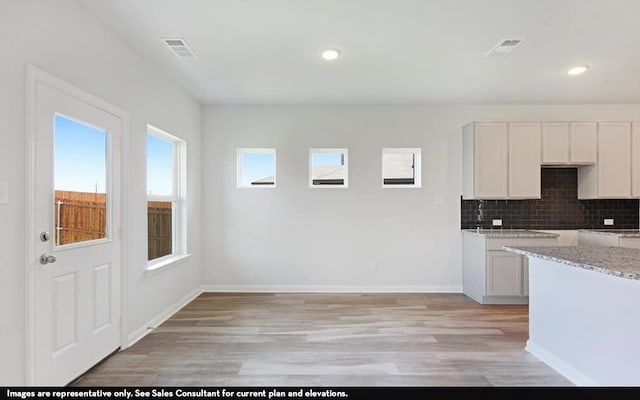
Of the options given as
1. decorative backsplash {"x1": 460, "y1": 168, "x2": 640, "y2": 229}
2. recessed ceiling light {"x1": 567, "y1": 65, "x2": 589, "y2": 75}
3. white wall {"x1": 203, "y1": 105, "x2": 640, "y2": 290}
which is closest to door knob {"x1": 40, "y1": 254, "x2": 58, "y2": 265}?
white wall {"x1": 203, "y1": 105, "x2": 640, "y2": 290}

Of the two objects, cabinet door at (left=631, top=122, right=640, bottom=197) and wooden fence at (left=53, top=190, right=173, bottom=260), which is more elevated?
cabinet door at (left=631, top=122, right=640, bottom=197)

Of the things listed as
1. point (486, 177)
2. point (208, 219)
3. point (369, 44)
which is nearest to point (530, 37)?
point (369, 44)

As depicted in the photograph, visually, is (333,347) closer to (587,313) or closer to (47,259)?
(587,313)

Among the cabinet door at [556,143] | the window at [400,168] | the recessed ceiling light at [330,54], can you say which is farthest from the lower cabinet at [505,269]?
the recessed ceiling light at [330,54]

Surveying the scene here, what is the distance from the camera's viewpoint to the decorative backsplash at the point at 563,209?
15.8 feet

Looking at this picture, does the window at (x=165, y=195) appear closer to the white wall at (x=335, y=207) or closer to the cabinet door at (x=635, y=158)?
the white wall at (x=335, y=207)

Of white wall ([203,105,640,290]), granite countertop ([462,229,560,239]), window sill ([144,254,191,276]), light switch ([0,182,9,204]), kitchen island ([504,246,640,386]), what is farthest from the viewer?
white wall ([203,105,640,290])

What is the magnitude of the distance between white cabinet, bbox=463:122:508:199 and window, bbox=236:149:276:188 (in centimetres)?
280

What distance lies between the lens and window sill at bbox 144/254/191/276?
11.4 feet

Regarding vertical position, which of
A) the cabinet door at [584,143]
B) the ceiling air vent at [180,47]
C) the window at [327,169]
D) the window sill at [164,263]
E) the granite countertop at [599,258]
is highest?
the ceiling air vent at [180,47]

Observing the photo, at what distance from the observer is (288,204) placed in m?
4.96

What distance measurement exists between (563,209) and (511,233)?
105 centimetres

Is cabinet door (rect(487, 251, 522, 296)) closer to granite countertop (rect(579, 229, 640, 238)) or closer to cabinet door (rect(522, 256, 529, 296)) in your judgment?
cabinet door (rect(522, 256, 529, 296))

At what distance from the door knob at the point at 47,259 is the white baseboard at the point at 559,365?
11.8 ft
